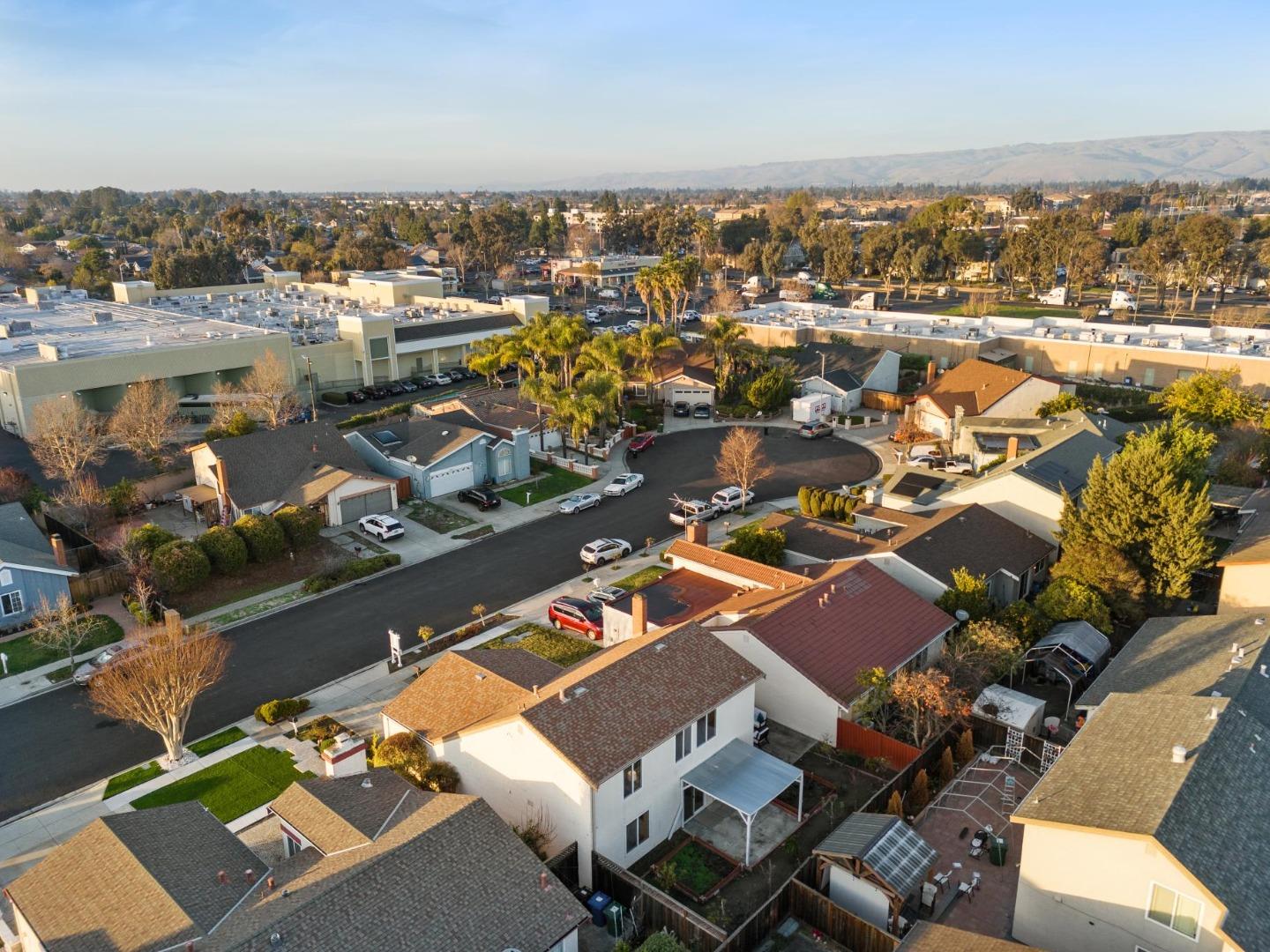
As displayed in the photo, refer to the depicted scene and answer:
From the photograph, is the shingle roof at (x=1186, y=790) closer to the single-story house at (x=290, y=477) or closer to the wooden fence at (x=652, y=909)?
the wooden fence at (x=652, y=909)

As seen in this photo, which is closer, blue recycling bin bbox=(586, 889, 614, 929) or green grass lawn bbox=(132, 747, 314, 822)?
blue recycling bin bbox=(586, 889, 614, 929)

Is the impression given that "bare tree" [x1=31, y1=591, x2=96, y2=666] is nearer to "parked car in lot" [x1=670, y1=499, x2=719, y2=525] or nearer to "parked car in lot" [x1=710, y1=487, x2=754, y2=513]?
"parked car in lot" [x1=670, y1=499, x2=719, y2=525]

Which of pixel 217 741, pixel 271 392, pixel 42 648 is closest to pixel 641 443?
pixel 271 392

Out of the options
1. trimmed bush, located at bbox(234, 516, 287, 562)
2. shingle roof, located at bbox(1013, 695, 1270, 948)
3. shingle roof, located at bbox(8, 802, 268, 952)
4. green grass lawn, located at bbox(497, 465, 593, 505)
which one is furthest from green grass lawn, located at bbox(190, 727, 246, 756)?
green grass lawn, located at bbox(497, 465, 593, 505)

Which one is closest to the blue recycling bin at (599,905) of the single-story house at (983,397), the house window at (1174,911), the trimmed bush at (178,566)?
the house window at (1174,911)

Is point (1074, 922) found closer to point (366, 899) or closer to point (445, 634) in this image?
point (366, 899)

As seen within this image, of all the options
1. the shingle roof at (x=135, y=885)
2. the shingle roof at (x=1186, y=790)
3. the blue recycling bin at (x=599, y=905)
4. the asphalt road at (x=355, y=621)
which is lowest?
the blue recycling bin at (x=599, y=905)
